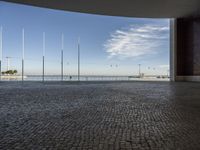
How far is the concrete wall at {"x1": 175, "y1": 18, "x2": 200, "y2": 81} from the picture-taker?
22.7 meters

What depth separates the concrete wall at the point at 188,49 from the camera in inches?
893

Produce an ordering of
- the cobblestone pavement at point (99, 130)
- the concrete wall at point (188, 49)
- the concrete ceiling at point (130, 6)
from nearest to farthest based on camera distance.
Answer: the cobblestone pavement at point (99, 130) < the concrete ceiling at point (130, 6) < the concrete wall at point (188, 49)

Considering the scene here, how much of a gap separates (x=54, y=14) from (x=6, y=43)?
563 centimetres

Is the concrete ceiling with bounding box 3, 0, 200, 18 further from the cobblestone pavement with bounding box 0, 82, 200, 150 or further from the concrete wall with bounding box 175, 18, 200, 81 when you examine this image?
the cobblestone pavement with bounding box 0, 82, 200, 150

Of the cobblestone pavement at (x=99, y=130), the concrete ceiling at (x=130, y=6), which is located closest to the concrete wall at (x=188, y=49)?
the concrete ceiling at (x=130, y=6)

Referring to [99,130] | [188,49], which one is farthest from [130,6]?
[99,130]

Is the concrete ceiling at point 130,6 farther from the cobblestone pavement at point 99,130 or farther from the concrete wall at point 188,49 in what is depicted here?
the cobblestone pavement at point 99,130

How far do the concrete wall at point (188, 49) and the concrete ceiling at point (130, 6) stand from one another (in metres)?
1.77

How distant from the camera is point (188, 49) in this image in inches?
933

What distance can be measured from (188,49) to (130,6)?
759 centimetres

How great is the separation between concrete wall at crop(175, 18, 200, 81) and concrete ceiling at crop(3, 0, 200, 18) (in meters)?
1.77

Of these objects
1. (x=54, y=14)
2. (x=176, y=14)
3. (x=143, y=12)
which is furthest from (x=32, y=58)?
(x=176, y=14)

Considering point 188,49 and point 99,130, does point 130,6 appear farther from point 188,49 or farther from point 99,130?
point 99,130

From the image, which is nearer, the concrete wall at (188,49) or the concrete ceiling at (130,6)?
the concrete ceiling at (130,6)
